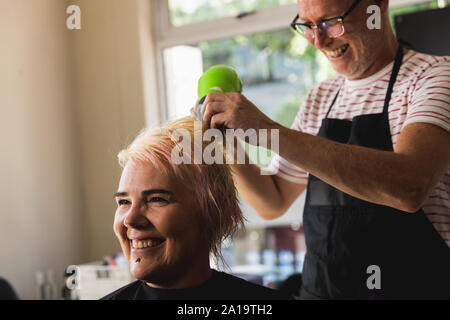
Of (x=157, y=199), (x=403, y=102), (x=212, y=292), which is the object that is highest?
(x=403, y=102)

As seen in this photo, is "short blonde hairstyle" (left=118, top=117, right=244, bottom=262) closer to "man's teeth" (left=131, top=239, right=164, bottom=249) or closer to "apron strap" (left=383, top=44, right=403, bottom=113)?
"man's teeth" (left=131, top=239, right=164, bottom=249)

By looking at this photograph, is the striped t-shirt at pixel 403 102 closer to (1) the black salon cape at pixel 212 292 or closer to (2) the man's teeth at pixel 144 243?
(1) the black salon cape at pixel 212 292

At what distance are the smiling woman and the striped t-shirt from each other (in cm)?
52

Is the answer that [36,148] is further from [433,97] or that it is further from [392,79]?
[433,97]

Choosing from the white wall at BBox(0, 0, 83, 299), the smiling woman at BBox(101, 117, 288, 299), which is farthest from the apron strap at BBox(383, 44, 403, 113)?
the white wall at BBox(0, 0, 83, 299)

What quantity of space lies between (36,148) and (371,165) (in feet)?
7.37

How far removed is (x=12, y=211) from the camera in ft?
9.29

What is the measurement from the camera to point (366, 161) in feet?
4.22

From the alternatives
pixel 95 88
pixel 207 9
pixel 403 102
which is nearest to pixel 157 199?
pixel 403 102

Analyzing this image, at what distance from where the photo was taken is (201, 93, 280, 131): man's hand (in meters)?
1.26

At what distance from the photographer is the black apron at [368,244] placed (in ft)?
4.97
